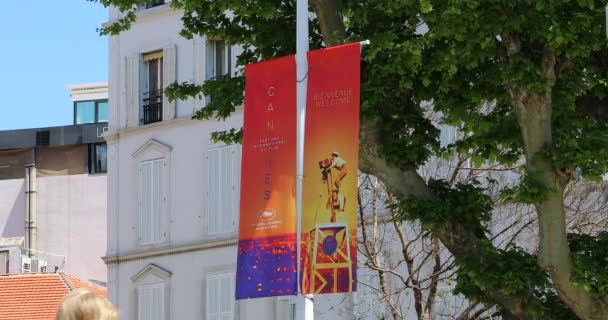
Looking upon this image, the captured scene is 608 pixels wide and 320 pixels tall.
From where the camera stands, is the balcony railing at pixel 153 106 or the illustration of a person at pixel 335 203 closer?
the illustration of a person at pixel 335 203

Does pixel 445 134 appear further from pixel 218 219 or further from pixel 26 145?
pixel 26 145

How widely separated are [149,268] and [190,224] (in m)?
1.52

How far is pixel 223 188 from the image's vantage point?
37.3m

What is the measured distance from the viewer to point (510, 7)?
17547 millimetres

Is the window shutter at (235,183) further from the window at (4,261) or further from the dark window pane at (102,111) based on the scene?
the dark window pane at (102,111)

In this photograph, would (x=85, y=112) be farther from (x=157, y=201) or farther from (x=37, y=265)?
(x=157, y=201)

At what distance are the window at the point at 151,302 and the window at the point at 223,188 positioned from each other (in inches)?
81.4

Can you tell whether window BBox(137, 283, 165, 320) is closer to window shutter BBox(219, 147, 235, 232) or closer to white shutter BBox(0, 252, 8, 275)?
window shutter BBox(219, 147, 235, 232)

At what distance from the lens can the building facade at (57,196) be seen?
56.7m

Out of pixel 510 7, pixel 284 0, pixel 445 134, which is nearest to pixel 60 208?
pixel 445 134

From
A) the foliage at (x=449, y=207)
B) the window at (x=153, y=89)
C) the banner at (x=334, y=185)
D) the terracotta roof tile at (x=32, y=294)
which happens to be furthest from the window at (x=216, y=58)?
the banner at (x=334, y=185)

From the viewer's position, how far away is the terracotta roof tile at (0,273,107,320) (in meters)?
43.9

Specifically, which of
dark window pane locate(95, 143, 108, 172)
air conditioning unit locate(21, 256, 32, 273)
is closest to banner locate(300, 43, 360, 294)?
air conditioning unit locate(21, 256, 32, 273)

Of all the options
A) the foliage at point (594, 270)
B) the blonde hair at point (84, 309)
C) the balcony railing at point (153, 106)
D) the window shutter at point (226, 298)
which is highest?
the balcony railing at point (153, 106)
